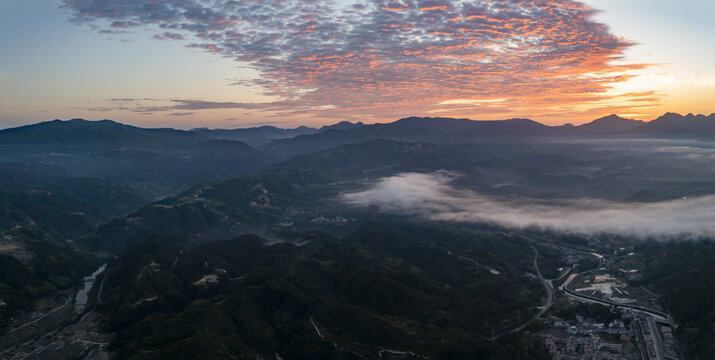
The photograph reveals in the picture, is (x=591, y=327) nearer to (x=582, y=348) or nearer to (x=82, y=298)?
(x=582, y=348)

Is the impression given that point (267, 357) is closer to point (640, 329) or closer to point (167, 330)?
point (167, 330)

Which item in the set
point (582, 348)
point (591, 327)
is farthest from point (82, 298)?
point (591, 327)

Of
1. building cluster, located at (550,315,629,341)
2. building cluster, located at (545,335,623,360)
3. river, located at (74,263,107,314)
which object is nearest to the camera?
building cluster, located at (545,335,623,360)

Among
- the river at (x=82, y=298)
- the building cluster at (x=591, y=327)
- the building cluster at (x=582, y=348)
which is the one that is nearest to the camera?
the building cluster at (x=582, y=348)

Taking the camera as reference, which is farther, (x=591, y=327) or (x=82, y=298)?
(x=82, y=298)

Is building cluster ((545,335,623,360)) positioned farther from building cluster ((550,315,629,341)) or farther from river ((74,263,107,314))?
river ((74,263,107,314))

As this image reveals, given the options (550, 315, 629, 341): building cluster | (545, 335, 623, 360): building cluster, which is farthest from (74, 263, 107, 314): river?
(550, 315, 629, 341): building cluster

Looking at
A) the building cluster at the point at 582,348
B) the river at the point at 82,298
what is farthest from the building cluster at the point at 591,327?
the river at the point at 82,298

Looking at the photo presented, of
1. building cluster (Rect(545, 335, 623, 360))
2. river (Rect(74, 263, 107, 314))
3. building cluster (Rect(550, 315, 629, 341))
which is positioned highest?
building cluster (Rect(550, 315, 629, 341))

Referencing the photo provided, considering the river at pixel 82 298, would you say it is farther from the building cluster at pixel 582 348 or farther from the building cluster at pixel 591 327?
the building cluster at pixel 591 327

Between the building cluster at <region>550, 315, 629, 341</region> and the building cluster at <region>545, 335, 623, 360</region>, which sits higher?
the building cluster at <region>550, 315, 629, 341</region>

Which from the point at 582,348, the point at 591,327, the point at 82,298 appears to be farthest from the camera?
the point at 82,298

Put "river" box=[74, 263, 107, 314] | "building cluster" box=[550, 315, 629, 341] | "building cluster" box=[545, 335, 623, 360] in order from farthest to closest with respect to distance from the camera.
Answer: "river" box=[74, 263, 107, 314] → "building cluster" box=[550, 315, 629, 341] → "building cluster" box=[545, 335, 623, 360]

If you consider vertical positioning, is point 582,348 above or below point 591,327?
below
